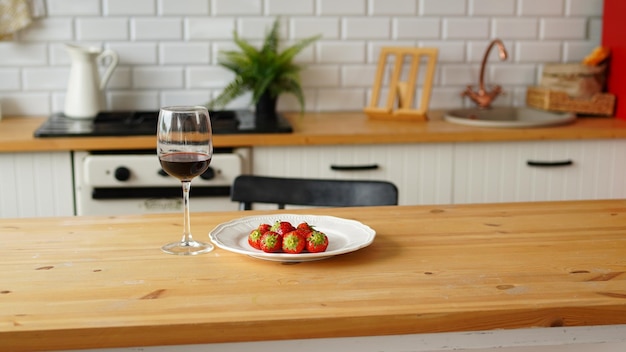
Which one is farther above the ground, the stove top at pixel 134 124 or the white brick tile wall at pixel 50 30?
the white brick tile wall at pixel 50 30

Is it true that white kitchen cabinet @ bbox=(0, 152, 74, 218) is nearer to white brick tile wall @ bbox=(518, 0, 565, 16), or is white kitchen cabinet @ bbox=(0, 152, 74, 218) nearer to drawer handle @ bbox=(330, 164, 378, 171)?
drawer handle @ bbox=(330, 164, 378, 171)

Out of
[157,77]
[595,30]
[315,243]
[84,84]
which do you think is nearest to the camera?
[315,243]

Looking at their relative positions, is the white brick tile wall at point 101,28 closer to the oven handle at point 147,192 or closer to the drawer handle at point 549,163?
the oven handle at point 147,192

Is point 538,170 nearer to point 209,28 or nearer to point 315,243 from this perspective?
point 209,28

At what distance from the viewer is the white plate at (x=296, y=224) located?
1.58 metres

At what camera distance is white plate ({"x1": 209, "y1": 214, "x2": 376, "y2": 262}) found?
1.58 meters

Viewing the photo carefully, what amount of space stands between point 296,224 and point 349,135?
135 cm

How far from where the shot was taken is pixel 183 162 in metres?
1.61

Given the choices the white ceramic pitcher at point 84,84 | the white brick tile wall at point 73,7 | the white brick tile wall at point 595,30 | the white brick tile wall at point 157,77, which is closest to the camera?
the white ceramic pitcher at point 84,84

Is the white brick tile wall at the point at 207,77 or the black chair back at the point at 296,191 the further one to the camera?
the white brick tile wall at the point at 207,77

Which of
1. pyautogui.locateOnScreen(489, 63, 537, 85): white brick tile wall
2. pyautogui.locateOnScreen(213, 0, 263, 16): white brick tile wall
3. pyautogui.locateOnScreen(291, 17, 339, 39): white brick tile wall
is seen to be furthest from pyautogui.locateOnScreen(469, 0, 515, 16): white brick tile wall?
pyautogui.locateOnScreen(213, 0, 263, 16): white brick tile wall

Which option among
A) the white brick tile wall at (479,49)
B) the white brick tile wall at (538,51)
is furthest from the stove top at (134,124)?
the white brick tile wall at (538,51)

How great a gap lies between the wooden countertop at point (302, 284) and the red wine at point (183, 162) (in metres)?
0.16

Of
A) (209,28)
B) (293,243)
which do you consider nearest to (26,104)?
(209,28)
